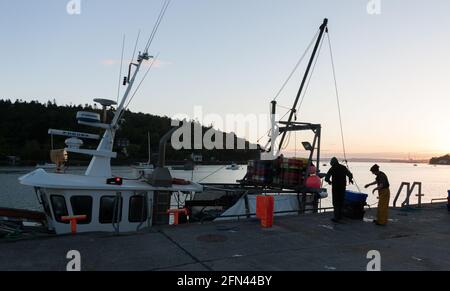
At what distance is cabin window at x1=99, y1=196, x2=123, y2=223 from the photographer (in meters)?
10.8

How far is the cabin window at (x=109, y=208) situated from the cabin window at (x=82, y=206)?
12.8 inches

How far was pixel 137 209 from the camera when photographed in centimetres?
1136

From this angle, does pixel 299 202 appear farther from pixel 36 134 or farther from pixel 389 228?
pixel 36 134

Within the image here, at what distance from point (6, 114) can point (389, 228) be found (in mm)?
162021

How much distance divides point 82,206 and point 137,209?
1.59m

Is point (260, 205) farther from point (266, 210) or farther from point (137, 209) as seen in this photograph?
point (137, 209)

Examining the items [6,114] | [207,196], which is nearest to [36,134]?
[6,114]

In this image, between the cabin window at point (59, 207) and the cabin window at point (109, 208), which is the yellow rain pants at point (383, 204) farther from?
the cabin window at point (59, 207)

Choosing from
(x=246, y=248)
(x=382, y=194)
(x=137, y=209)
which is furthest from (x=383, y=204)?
(x=137, y=209)

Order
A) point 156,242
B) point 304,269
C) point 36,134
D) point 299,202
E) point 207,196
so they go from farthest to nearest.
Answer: point 36,134 → point 207,196 → point 299,202 → point 156,242 → point 304,269

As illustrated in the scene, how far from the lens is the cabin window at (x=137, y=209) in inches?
443

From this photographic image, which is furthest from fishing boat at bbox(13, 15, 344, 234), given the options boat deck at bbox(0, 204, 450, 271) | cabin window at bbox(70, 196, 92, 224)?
boat deck at bbox(0, 204, 450, 271)

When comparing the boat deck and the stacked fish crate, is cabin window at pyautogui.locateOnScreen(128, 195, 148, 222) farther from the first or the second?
the stacked fish crate

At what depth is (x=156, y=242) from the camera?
8375 millimetres
